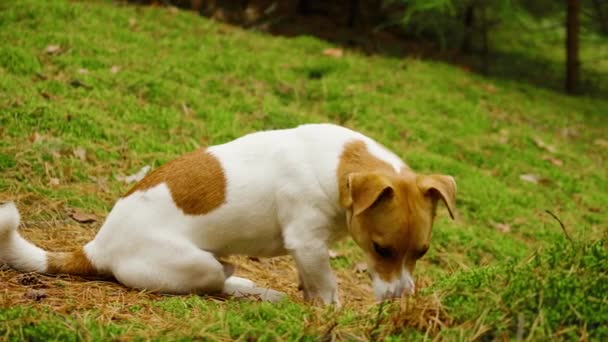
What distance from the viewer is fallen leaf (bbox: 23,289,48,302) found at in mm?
2916

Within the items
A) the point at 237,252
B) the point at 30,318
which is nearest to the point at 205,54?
the point at 237,252

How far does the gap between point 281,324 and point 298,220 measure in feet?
Answer: 3.04

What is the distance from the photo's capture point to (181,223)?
11.0ft

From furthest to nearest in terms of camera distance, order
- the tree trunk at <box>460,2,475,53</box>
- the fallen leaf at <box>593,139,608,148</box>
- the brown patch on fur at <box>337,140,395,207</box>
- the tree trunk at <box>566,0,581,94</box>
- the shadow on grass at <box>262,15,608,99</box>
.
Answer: the tree trunk at <box>460,2,475,53</box>, the shadow on grass at <box>262,15,608,99</box>, the tree trunk at <box>566,0,581,94</box>, the fallen leaf at <box>593,139,608,148</box>, the brown patch on fur at <box>337,140,395,207</box>

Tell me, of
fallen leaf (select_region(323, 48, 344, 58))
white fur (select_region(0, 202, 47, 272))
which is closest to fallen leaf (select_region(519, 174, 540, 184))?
fallen leaf (select_region(323, 48, 344, 58))

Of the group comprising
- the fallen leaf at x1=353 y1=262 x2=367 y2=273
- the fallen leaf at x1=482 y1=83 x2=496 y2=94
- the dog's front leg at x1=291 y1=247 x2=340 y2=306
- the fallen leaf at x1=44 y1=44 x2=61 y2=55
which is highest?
the fallen leaf at x1=44 y1=44 x2=61 y2=55

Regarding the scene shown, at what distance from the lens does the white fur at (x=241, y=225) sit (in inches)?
Answer: 129

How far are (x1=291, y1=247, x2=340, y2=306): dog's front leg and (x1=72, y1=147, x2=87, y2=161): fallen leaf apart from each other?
89.1 inches

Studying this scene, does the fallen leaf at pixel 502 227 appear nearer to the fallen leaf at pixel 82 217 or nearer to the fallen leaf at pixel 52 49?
the fallen leaf at pixel 82 217

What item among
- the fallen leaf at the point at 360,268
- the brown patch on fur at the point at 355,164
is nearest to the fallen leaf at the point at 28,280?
the brown patch on fur at the point at 355,164

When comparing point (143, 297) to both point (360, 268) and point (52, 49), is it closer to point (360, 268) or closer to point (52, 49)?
point (360, 268)

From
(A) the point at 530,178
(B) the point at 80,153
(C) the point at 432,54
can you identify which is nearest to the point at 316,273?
(B) the point at 80,153

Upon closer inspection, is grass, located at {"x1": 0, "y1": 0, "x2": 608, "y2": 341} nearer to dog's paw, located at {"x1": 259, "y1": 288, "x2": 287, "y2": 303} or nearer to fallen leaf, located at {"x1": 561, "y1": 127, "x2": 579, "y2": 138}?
fallen leaf, located at {"x1": 561, "y1": 127, "x2": 579, "y2": 138}

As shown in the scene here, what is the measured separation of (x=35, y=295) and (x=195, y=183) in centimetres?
88
